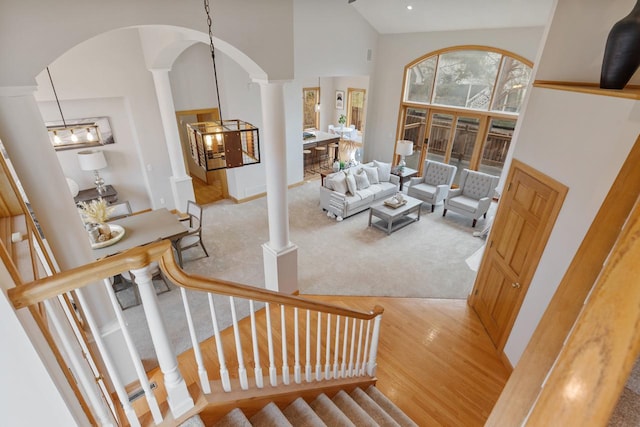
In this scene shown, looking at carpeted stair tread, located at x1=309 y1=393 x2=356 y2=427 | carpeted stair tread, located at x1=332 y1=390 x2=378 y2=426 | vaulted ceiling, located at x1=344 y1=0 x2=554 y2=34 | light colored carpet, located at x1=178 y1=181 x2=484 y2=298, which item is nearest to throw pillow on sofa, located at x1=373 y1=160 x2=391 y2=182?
light colored carpet, located at x1=178 y1=181 x2=484 y2=298

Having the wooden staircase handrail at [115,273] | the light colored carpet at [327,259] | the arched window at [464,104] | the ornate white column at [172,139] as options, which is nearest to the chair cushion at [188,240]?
the light colored carpet at [327,259]

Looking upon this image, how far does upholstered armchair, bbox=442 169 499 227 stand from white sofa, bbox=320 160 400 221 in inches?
56.8

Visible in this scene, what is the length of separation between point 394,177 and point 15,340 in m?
7.68

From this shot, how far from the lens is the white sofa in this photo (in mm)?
6732

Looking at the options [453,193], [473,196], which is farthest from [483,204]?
[453,193]

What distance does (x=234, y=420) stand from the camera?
5.52 feet

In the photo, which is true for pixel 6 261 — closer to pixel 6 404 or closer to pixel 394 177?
pixel 6 404

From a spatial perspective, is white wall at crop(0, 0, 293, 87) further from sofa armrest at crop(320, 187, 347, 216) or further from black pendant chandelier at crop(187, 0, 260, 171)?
sofa armrest at crop(320, 187, 347, 216)

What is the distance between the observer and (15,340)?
39.0 inches

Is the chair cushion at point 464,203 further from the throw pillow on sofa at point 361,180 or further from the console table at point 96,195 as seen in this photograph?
the console table at point 96,195

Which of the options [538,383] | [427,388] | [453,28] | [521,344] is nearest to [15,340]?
[538,383]

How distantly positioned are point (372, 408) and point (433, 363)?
47.4 inches

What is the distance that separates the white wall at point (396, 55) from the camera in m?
6.54

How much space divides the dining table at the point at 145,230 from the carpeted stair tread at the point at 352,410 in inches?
→ 125
